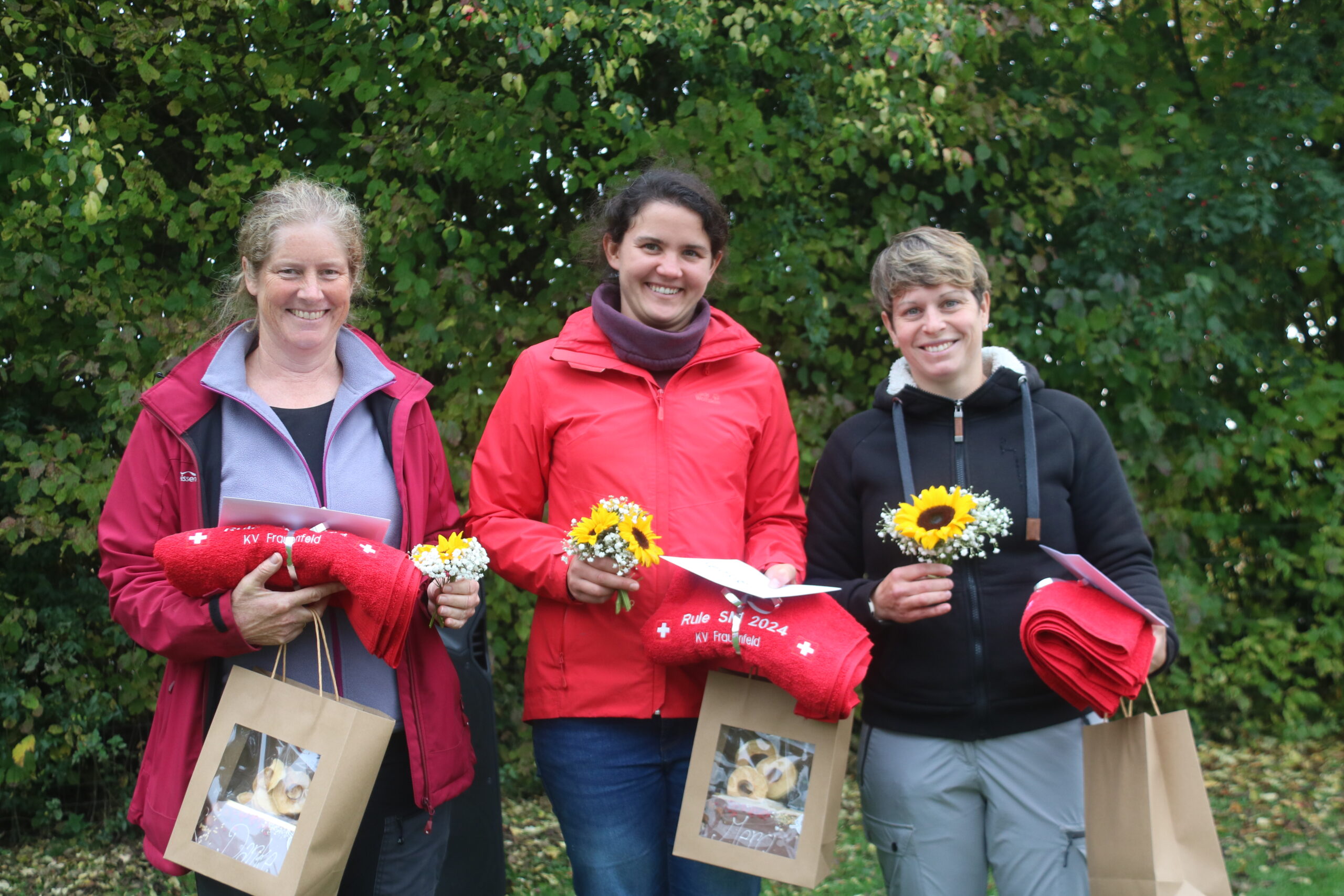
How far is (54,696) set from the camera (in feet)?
16.2

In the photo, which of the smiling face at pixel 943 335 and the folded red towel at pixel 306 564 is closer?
the folded red towel at pixel 306 564

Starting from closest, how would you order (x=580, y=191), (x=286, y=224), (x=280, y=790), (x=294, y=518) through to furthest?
1. (x=280, y=790)
2. (x=294, y=518)
3. (x=286, y=224)
4. (x=580, y=191)

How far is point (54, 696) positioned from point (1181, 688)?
5.91m

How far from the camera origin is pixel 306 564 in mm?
2207

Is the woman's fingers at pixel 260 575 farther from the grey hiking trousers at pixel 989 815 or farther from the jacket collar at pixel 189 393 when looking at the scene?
the grey hiking trousers at pixel 989 815

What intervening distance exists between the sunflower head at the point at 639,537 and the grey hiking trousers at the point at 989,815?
0.77m

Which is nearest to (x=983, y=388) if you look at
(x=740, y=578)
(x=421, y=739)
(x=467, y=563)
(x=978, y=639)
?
(x=978, y=639)

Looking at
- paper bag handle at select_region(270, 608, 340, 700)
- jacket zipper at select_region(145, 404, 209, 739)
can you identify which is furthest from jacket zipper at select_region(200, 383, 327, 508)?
paper bag handle at select_region(270, 608, 340, 700)

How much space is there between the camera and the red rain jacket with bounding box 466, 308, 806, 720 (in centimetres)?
248

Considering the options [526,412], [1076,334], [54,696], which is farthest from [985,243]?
[54,696]

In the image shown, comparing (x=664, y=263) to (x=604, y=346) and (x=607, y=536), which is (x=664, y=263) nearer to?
(x=604, y=346)

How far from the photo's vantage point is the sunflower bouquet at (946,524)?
2.29 m

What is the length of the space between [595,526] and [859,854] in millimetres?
3486

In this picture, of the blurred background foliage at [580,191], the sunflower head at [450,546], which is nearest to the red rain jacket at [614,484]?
the sunflower head at [450,546]
